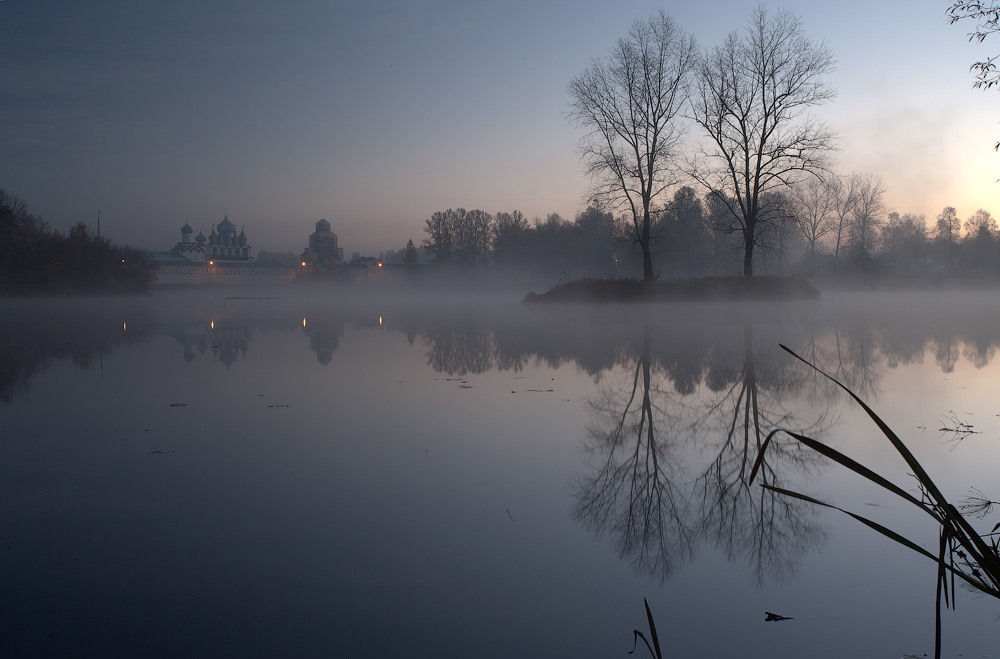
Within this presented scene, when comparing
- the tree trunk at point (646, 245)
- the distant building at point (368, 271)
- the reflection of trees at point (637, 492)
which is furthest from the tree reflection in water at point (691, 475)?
the distant building at point (368, 271)

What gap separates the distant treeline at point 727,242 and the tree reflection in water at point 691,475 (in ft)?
68.1

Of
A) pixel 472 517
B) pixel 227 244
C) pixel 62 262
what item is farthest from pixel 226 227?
pixel 472 517

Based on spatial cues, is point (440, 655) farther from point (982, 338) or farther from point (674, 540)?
point (982, 338)

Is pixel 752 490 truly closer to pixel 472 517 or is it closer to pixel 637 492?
pixel 637 492

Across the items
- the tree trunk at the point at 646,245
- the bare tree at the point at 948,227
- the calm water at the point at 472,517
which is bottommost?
the calm water at the point at 472,517

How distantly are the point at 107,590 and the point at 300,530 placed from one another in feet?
3.10

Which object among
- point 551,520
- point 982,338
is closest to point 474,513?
point 551,520

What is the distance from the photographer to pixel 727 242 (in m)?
55.5

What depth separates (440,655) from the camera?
2.38 meters

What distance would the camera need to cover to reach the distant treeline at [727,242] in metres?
40.3

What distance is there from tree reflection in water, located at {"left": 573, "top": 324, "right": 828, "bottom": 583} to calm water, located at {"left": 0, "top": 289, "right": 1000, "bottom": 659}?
0.07 feet

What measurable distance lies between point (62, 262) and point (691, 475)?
63.8m

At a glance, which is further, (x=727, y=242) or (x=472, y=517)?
(x=727, y=242)

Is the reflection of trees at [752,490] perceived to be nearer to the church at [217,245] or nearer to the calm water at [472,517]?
the calm water at [472,517]
